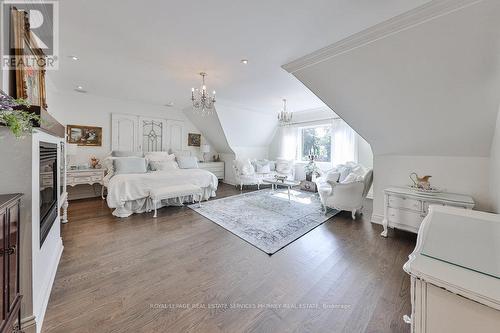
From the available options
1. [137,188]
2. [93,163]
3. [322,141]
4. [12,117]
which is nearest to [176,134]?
[93,163]

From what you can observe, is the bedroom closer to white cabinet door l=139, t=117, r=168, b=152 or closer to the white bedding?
the white bedding

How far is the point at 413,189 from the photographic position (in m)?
2.80

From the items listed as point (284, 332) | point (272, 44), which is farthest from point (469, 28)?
point (284, 332)

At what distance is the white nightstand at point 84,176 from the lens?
13.6ft

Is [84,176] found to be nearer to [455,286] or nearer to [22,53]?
[22,53]

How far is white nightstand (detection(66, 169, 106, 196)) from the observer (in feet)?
13.6

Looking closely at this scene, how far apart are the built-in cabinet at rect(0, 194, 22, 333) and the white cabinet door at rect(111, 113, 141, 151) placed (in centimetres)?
470

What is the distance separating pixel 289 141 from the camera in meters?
6.98

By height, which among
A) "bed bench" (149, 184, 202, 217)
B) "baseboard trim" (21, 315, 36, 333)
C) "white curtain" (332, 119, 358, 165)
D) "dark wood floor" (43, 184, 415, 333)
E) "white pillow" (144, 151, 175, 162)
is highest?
"white curtain" (332, 119, 358, 165)

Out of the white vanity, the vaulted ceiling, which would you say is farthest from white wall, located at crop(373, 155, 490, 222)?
the white vanity

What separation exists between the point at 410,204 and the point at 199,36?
3501mm

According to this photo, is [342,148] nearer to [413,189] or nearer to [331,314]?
[413,189]

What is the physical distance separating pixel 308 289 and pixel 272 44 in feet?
8.81

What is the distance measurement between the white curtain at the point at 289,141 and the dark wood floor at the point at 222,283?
427 centimetres
